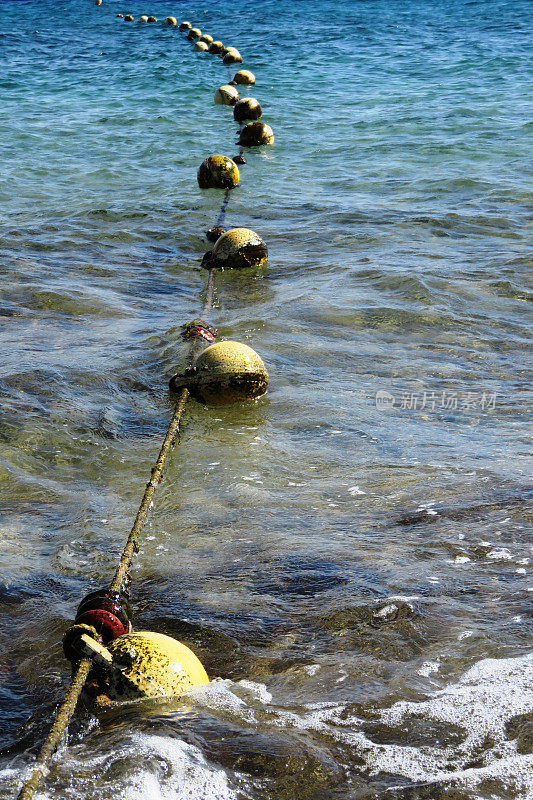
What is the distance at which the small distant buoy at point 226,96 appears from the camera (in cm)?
1969

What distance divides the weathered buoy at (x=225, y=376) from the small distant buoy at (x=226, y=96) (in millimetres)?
15404

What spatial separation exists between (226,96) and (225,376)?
15.6m

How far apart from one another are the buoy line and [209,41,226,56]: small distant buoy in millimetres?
19617

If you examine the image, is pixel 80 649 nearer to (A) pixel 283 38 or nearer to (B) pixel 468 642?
(B) pixel 468 642

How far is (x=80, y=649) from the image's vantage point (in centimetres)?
301

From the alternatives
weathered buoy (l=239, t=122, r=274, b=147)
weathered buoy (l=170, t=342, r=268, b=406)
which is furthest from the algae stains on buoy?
weathered buoy (l=239, t=122, r=274, b=147)

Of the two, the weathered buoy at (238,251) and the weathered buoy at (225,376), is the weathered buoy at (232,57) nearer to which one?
the weathered buoy at (238,251)

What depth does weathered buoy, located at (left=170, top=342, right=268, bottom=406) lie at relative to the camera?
5.87 meters

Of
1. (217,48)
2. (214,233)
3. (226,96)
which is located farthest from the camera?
(217,48)

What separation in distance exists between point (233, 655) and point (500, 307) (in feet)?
17.8

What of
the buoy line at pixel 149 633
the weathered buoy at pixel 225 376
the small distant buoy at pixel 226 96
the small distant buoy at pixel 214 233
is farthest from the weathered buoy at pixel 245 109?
the weathered buoy at pixel 225 376

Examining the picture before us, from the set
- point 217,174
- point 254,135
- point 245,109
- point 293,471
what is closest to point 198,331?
point 293,471

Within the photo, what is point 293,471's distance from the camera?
4.98 meters

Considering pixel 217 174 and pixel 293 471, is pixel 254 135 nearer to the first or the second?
pixel 217 174
